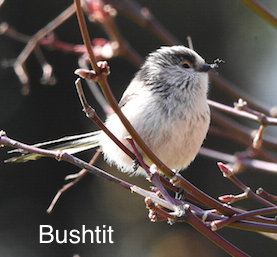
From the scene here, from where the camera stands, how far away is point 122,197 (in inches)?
179

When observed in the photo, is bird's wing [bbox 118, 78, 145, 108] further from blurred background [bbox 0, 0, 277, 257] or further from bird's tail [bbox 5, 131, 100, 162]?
blurred background [bbox 0, 0, 277, 257]

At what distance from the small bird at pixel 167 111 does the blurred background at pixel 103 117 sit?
1709 mm

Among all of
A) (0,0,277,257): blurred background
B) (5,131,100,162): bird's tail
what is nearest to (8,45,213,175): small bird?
(5,131,100,162): bird's tail

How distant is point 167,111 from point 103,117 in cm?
223

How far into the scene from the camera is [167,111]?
91.9 inches

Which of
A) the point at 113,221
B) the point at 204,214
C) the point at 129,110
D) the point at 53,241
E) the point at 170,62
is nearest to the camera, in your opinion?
the point at 204,214

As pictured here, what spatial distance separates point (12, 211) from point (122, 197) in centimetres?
108

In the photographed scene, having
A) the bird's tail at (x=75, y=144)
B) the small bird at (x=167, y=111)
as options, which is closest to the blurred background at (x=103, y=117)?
the bird's tail at (x=75, y=144)

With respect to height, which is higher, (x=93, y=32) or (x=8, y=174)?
(x=93, y=32)

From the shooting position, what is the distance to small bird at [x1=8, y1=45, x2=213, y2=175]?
2328 millimetres

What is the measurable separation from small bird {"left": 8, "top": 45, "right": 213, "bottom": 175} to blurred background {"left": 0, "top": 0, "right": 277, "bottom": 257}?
171 centimetres

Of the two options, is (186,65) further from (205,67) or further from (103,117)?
(103,117)

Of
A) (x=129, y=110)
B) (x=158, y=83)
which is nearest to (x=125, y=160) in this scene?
(x=129, y=110)

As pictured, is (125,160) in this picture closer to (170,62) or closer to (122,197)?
(170,62)
